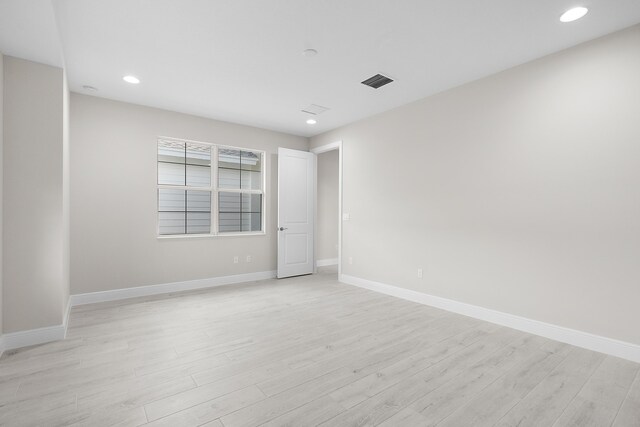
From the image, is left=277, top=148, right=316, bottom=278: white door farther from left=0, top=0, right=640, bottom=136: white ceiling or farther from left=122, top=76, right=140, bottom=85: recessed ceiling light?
left=122, top=76, right=140, bottom=85: recessed ceiling light

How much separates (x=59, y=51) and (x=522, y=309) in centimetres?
499

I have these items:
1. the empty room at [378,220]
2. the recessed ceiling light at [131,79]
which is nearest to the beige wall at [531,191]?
the empty room at [378,220]

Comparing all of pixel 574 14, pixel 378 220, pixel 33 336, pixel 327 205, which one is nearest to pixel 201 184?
pixel 327 205

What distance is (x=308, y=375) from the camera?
219 cm

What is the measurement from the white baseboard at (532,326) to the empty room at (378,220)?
0.07 feet

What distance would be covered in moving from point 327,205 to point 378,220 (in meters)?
2.46

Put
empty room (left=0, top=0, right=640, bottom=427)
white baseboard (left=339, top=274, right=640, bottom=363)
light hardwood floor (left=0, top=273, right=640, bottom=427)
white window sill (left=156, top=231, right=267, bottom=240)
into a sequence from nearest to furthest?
1. light hardwood floor (left=0, top=273, right=640, bottom=427)
2. empty room (left=0, top=0, right=640, bottom=427)
3. white baseboard (left=339, top=274, right=640, bottom=363)
4. white window sill (left=156, top=231, right=267, bottom=240)

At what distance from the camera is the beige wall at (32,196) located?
2.65 metres

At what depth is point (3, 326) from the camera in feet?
8.61

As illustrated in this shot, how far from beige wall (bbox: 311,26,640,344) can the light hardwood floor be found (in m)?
0.48

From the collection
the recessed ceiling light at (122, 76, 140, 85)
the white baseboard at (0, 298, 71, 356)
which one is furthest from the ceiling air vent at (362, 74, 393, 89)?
the white baseboard at (0, 298, 71, 356)

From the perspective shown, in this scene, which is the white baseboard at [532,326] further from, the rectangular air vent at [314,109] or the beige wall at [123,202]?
the beige wall at [123,202]

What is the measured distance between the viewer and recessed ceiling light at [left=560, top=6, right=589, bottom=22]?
7.37 ft

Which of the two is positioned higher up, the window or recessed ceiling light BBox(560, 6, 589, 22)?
recessed ceiling light BBox(560, 6, 589, 22)
